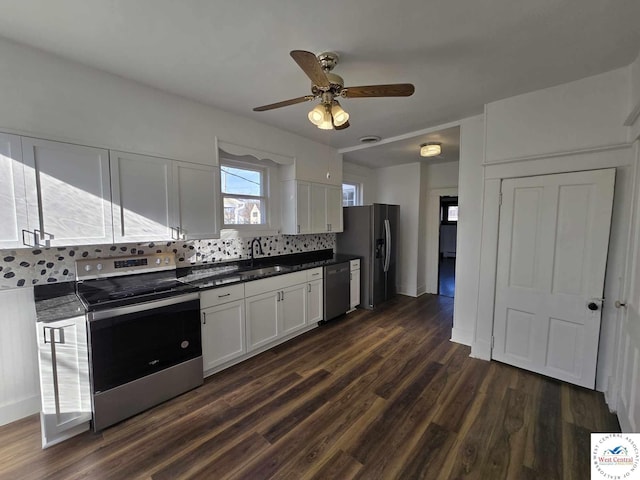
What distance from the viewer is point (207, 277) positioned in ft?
8.82

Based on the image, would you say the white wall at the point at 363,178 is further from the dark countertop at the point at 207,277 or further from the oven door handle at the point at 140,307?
the oven door handle at the point at 140,307

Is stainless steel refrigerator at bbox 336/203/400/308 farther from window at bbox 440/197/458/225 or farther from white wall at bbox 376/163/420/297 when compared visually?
window at bbox 440/197/458/225

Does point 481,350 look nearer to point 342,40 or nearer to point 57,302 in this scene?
point 342,40

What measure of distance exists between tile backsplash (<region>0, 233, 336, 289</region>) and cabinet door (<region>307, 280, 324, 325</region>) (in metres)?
0.74

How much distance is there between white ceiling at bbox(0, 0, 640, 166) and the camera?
4.92ft

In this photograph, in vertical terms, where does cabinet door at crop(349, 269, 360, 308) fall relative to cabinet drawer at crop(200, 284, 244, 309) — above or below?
below

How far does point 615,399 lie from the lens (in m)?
2.07

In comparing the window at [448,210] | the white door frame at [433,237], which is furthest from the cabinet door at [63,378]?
the window at [448,210]

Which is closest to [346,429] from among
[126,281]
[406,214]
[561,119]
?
[126,281]

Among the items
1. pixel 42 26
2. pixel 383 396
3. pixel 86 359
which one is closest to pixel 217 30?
pixel 42 26

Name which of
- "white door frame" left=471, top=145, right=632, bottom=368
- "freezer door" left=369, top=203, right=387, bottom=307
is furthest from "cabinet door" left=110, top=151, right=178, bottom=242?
"white door frame" left=471, top=145, right=632, bottom=368

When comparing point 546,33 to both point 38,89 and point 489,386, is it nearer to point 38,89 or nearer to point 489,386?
point 489,386

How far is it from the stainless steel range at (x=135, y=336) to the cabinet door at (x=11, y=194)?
1.63 feet

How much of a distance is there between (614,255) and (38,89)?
4550 millimetres
